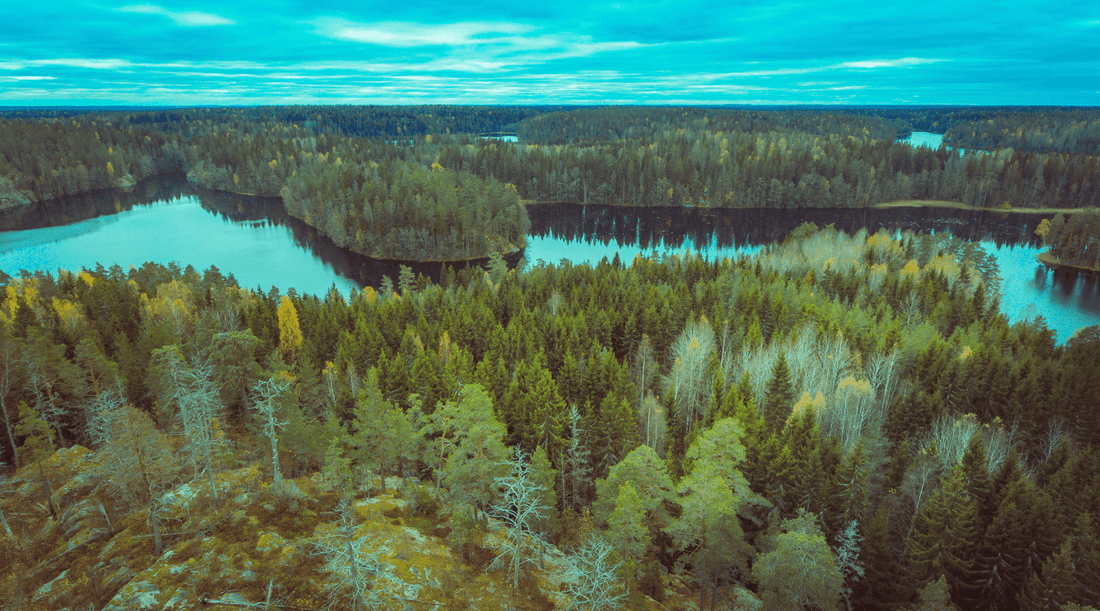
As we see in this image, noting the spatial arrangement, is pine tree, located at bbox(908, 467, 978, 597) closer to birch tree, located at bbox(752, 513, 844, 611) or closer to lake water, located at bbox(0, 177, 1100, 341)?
birch tree, located at bbox(752, 513, 844, 611)

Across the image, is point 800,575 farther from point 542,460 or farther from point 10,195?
point 10,195

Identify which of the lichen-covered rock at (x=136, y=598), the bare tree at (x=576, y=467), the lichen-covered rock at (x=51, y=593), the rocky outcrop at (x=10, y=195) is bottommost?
the bare tree at (x=576, y=467)

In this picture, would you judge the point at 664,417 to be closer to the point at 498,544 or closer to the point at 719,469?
the point at 719,469

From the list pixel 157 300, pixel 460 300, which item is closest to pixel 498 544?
pixel 460 300

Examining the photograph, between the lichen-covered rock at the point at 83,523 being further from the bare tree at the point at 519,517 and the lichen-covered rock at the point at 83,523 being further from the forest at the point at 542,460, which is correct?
the bare tree at the point at 519,517

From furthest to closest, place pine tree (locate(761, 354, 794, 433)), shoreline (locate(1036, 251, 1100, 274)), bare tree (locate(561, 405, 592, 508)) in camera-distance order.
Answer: shoreline (locate(1036, 251, 1100, 274))
pine tree (locate(761, 354, 794, 433))
bare tree (locate(561, 405, 592, 508))

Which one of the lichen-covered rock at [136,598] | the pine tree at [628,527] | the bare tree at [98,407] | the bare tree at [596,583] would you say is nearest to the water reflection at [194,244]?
the bare tree at [98,407]

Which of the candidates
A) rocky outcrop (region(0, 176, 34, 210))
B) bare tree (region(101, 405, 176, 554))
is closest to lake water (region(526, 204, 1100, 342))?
bare tree (region(101, 405, 176, 554))
